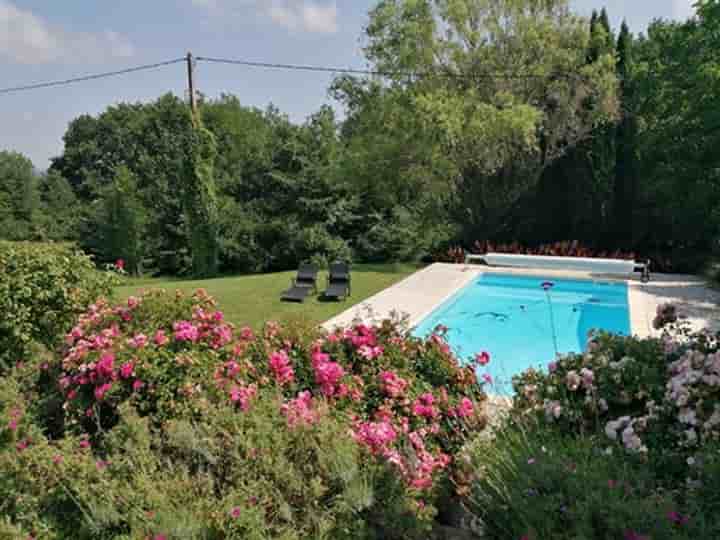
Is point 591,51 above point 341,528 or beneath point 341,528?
above

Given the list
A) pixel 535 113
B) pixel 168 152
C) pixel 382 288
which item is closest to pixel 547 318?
pixel 382 288

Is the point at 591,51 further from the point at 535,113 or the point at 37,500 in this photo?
the point at 37,500

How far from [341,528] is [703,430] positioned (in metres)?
1.86

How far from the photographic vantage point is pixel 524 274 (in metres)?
12.9

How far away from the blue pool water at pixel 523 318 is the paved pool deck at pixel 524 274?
0.78 feet

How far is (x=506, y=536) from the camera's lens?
2.23m

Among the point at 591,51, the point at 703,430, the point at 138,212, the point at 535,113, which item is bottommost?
the point at 703,430

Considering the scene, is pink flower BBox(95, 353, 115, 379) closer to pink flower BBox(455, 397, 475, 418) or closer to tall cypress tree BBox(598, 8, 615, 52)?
pink flower BBox(455, 397, 475, 418)

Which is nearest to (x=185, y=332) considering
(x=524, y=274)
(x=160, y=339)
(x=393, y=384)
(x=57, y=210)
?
(x=160, y=339)

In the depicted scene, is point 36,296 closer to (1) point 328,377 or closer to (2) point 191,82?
(1) point 328,377

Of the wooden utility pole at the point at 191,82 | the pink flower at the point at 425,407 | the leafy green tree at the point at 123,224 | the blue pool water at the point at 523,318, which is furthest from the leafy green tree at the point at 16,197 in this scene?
the pink flower at the point at 425,407

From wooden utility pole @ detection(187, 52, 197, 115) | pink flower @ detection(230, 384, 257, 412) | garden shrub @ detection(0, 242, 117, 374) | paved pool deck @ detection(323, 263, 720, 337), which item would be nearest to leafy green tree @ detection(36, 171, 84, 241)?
wooden utility pole @ detection(187, 52, 197, 115)

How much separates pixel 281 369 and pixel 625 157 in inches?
524

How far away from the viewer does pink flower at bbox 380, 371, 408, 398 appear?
368cm
